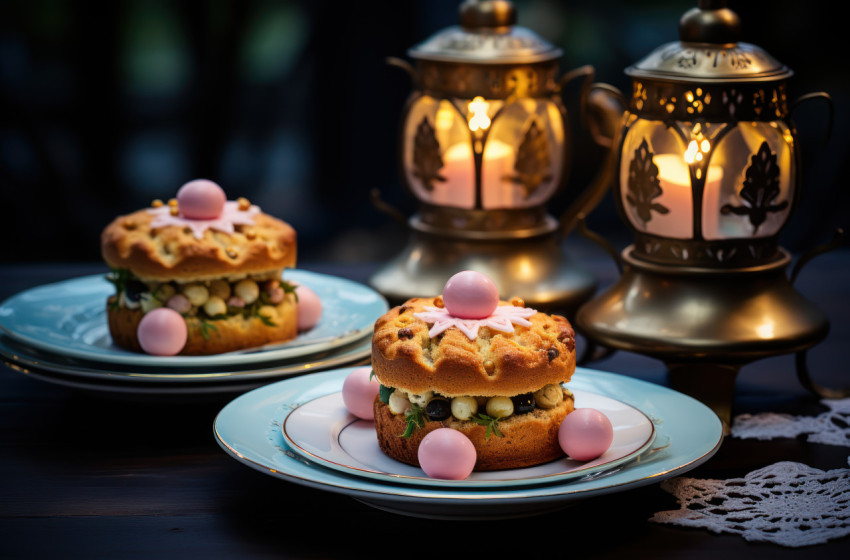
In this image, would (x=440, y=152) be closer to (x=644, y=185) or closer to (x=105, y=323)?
(x=644, y=185)

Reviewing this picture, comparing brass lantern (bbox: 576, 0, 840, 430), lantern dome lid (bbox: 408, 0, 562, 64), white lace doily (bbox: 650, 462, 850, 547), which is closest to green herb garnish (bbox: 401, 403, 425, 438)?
white lace doily (bbox: 650, 462, 850, 547)

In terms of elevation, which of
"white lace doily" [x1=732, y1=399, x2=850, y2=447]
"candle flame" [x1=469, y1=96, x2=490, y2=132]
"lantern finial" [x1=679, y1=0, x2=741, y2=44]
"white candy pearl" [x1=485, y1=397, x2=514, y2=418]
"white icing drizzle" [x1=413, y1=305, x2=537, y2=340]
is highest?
"lantern finial" [x1=679, y1=0, x2=741, y2=44]

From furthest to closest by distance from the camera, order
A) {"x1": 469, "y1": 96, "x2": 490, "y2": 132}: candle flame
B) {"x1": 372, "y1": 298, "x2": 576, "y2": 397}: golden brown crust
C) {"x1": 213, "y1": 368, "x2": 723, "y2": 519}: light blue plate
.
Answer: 1. {"x1": 469, "y1": 96, "x2": 490, "y2": 132}: candle flame
2. {"x1": 372, "y1": 298, "x2": 576, "y2": 397}: golden brown crust
3. {"x1": 213, "y1": 368, "x2": 723, "y2": 519}: light blue plate

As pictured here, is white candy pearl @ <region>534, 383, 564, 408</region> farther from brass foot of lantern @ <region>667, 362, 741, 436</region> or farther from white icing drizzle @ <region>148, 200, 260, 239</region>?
white icing drizzle @ <region>148, 200, 260, 239</region>

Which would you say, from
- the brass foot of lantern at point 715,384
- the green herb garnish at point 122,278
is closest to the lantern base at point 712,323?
the brass foot of lantern at point 715,384

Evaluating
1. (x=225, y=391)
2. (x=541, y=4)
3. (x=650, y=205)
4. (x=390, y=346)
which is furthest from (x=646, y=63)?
(x=541, y=4)

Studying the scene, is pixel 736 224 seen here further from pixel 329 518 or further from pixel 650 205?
pixel 329 518

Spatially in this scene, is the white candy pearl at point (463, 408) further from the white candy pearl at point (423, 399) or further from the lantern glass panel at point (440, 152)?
the lantern glass panel at point (440, 152)
